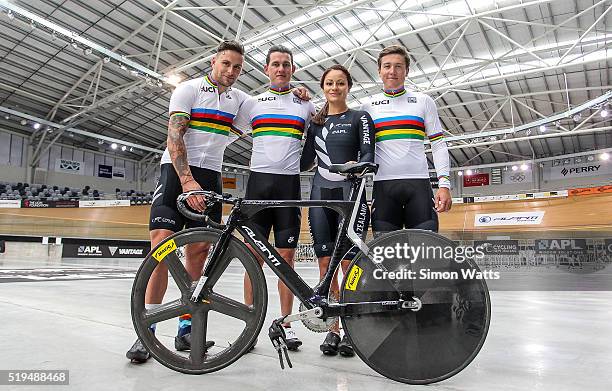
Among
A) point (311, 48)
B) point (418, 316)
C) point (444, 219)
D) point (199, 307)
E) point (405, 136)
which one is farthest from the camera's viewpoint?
point (311, 48)

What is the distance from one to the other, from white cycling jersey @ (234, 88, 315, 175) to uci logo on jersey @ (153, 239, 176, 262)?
855 mm

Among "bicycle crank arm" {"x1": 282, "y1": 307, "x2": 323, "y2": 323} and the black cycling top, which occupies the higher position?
the black cycling top

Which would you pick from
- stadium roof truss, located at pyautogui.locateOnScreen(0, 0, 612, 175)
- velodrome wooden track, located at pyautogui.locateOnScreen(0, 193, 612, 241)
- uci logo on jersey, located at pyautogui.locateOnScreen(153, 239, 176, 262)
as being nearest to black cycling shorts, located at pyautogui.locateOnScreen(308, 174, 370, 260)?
uci logo on jersey, located at pyautogui.locateOnScreen(153, 239, 176, 262)

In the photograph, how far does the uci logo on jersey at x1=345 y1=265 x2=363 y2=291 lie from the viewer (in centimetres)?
198

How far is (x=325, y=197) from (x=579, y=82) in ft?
71.7

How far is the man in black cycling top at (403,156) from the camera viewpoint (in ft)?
8.57

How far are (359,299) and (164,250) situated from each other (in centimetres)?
108

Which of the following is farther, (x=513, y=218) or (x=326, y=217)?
(x=513, y=218)

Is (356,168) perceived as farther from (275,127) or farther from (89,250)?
(89,250)

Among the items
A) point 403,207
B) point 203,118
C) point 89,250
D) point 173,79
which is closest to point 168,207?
point 203,118

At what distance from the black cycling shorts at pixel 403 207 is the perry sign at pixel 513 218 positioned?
11.3 meters

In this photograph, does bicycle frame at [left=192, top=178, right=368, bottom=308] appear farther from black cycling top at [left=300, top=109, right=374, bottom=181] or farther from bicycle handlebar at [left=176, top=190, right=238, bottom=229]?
black cycling top at [left=300, top=109, right=374, bottom=181]

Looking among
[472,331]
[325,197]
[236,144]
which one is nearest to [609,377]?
[472,331]

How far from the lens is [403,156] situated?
105 inches
